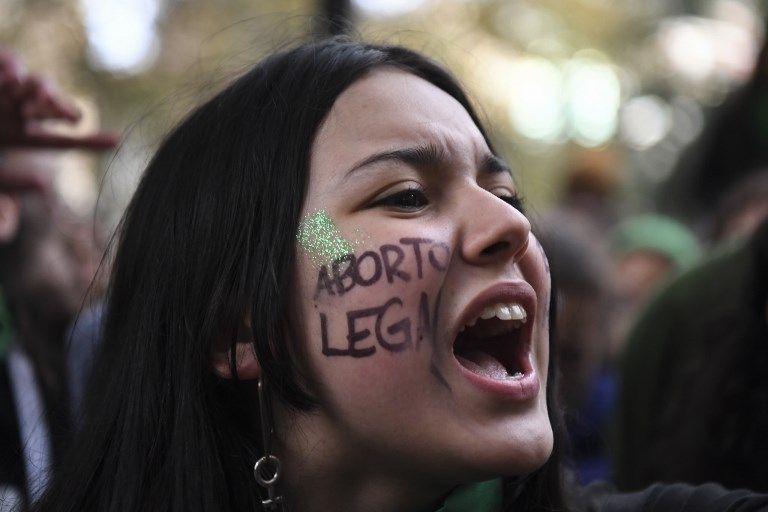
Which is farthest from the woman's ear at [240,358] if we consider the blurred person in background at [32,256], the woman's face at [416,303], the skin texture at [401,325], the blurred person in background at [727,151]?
the blurred person in background at [727,151]

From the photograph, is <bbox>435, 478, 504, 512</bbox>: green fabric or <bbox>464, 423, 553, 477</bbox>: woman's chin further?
<bbox>435, 478, 504, 512</bbox>: green fabric

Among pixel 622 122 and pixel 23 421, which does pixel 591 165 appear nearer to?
pixel 23 421

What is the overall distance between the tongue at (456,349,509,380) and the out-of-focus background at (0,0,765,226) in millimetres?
2505

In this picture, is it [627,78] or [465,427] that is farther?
[627,78]

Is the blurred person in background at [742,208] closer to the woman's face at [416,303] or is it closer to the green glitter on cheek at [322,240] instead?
the woman's face at [416,303]

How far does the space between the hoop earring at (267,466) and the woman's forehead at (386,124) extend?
481mm

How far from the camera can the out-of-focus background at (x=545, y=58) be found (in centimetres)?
952

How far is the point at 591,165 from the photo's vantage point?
Result: 6656 millimetres

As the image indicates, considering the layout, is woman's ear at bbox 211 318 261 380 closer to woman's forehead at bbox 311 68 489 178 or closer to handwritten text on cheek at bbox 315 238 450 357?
handwritten text on cheek at bbox 315 238 450 357

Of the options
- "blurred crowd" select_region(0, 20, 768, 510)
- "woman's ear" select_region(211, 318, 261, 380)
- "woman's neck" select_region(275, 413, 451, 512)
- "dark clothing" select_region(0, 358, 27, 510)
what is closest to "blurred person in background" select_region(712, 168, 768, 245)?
"blurred crowd" select_region(0, 20, 768, 510)

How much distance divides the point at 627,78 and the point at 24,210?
44.1ft

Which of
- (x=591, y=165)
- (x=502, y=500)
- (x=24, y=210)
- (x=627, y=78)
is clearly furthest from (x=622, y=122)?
(x=502, y=500)

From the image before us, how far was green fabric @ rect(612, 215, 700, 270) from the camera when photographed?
224 inches

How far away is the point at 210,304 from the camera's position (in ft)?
6.53
